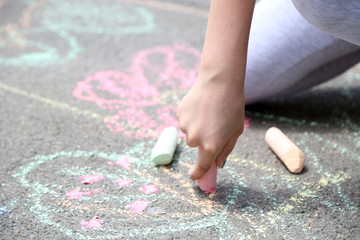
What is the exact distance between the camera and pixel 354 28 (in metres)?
0.86

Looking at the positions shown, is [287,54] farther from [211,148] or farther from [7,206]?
[7,206]

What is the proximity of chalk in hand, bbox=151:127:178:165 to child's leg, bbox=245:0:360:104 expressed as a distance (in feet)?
1.18

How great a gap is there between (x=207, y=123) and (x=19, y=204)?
47 cm

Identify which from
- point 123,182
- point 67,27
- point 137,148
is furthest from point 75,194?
point 67,27

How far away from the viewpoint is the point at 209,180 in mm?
932

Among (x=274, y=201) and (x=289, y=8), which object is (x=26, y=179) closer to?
(x=274, y=201)

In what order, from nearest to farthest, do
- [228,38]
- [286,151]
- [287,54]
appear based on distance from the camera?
[228,38] → [286,151] → [287,54]

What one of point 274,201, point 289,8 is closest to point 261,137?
point 274,201

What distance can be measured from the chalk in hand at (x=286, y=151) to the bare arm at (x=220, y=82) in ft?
0.92

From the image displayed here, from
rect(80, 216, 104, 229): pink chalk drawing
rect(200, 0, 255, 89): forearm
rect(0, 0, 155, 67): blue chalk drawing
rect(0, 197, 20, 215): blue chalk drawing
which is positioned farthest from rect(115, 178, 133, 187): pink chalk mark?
rect(0, 0, 155, 67): blue chalk drawing

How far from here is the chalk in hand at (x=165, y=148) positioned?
1055 millimetres

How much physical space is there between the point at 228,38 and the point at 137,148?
1.59 ft

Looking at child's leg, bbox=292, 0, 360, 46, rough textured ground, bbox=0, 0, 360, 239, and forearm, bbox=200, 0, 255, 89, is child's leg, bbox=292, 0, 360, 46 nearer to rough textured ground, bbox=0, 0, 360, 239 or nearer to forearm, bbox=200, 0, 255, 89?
forearm, bbox=200, 0, 255, 89

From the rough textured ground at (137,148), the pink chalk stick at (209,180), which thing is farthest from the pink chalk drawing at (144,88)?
the pink chalk stick at (209,180)
